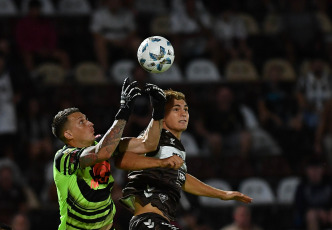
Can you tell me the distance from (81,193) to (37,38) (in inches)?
274

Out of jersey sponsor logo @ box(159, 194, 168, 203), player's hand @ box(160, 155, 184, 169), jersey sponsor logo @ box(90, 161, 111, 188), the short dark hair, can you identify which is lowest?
jersey sponsor logo @ box(159, 194, 168, 203)

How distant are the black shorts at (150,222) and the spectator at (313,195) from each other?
5.44 m

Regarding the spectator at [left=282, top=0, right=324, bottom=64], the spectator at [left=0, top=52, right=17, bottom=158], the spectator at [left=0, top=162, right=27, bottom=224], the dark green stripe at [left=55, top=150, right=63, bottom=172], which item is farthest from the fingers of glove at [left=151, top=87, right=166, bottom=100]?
the spectator at [left=282, top=0, right=324, bottom=64]

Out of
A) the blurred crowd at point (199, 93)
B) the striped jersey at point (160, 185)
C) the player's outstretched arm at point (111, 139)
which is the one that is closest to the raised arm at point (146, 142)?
the striped jersey at point (160, 185)

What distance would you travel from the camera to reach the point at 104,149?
20.1ft

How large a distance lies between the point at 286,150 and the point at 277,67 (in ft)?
6.02

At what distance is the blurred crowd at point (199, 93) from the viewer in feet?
36.7

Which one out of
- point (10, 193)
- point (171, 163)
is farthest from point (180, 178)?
point (10, 193)

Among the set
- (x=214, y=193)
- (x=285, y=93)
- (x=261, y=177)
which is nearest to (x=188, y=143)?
(x=261, y=177)

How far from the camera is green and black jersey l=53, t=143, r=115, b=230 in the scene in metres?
6.34

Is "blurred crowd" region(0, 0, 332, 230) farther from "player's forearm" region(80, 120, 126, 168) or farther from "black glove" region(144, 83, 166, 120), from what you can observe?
"black glove" region(144, 83, 166, 120)

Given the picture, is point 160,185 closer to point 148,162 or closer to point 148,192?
point 148,192

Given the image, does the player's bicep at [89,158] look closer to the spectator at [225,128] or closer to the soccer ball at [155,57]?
the soccer ball at [155,57]

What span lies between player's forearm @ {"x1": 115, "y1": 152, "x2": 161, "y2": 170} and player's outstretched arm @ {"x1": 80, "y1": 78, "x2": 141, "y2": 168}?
200mm
